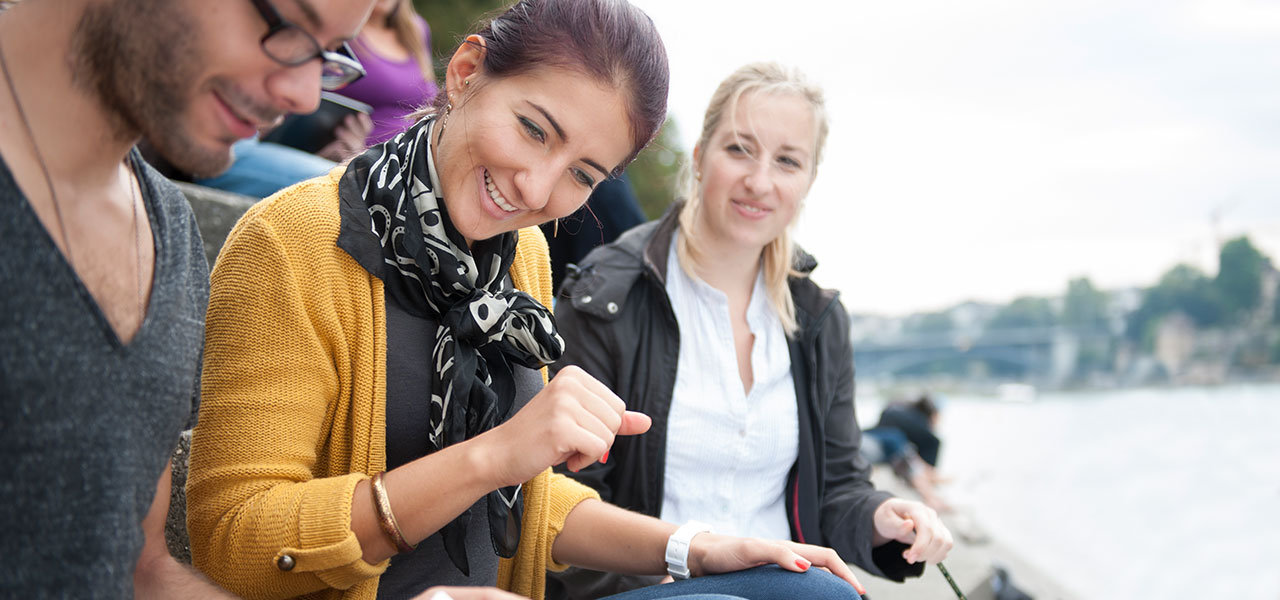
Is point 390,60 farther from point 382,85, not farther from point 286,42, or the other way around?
point 286,42

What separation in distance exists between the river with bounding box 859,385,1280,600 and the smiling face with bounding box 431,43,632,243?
5711 millimetres

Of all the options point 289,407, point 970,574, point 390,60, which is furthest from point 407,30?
point 970,574

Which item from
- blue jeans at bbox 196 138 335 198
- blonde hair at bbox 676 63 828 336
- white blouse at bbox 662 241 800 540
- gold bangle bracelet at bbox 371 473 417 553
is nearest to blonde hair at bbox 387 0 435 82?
blue jeans at bbox 196 138 335 198

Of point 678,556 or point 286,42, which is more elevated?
point 286,42

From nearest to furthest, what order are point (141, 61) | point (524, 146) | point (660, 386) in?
point (141, 61) → point (524, 146) → point (660, 386)

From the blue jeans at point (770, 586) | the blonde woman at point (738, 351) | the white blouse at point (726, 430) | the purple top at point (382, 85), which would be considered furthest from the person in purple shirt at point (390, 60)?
the blue jeans at point (770, 586)

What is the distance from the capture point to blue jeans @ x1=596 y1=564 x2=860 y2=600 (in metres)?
1.50

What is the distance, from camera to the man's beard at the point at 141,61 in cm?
86

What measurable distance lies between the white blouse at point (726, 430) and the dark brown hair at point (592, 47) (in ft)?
3.32

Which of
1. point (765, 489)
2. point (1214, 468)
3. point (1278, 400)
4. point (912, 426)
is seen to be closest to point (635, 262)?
point (765, 489)

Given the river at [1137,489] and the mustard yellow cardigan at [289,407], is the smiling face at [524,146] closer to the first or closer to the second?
the mustard yellow cardigan at [289,407]

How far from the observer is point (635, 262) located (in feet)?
8.09

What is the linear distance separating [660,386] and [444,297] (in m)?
0.99

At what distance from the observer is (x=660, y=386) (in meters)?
2.36
